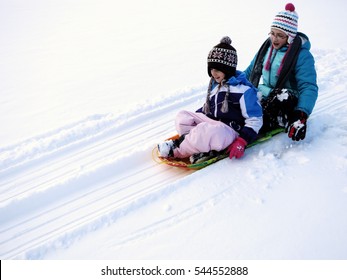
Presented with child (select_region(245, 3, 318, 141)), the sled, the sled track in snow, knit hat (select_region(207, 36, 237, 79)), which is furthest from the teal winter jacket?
the sled track in snow

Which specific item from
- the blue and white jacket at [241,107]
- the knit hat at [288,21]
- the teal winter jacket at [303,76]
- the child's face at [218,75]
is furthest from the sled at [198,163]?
the knit hat at [288,21]

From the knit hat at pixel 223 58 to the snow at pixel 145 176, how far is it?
0.75 m

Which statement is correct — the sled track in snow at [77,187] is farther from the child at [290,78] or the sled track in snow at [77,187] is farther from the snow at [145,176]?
the child at [290,78]

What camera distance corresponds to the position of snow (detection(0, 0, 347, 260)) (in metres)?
2.00

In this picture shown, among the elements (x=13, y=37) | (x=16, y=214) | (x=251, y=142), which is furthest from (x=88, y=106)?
(x=13, y=37)

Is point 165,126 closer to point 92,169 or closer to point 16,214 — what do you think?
point 92,169

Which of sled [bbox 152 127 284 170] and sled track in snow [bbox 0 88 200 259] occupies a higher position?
sled [bbox 152 127 284 170]

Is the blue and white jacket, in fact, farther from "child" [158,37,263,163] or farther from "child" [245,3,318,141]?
"child" [245,3,318,141]

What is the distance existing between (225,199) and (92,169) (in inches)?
47.6

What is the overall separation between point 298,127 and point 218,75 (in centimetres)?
79

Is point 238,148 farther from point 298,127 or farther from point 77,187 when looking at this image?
point 77,187

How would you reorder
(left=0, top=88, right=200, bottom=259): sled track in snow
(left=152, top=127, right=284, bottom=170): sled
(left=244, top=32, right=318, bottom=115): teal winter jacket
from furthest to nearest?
(left=244, top=32, right=318, bottom=115): teal winter jacket < (left=152, top=127, right=284, bottom=170): sled < (left=0, top=88, right=200, bottom=259): sled track in snow

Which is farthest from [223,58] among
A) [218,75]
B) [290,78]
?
[290,78]

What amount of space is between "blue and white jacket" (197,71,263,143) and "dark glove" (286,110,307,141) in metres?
0.26
